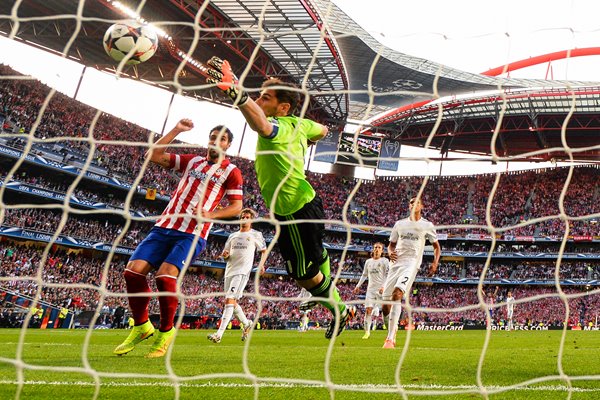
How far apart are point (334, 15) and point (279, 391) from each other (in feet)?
65.3

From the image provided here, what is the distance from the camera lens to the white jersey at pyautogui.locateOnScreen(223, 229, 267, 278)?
28.2ft

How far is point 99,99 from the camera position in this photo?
2942 centimetres

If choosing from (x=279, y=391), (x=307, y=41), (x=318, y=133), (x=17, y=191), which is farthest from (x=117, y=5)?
(x=279, y=391)

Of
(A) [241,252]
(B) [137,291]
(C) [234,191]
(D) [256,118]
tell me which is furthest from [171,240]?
(A) [241,252]

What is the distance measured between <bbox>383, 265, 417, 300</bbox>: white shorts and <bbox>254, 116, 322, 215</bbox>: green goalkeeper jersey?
369cm

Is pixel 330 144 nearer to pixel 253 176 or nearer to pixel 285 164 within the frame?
pixel 253 176

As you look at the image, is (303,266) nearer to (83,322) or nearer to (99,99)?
(83,322)

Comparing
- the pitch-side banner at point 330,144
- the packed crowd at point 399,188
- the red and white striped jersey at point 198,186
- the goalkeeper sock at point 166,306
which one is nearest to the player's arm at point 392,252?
the red and white striped jersey at point 198,186

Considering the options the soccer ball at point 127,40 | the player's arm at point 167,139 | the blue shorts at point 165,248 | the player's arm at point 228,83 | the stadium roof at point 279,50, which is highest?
the stadium roof at point 279,50

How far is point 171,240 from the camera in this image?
5.20 meters

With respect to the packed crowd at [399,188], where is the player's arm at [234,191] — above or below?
below

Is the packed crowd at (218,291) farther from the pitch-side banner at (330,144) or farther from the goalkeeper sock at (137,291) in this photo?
the goalkeeper sock at (137,291)

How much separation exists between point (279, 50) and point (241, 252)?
17939 mm

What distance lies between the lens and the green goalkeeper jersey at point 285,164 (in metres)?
4.03
